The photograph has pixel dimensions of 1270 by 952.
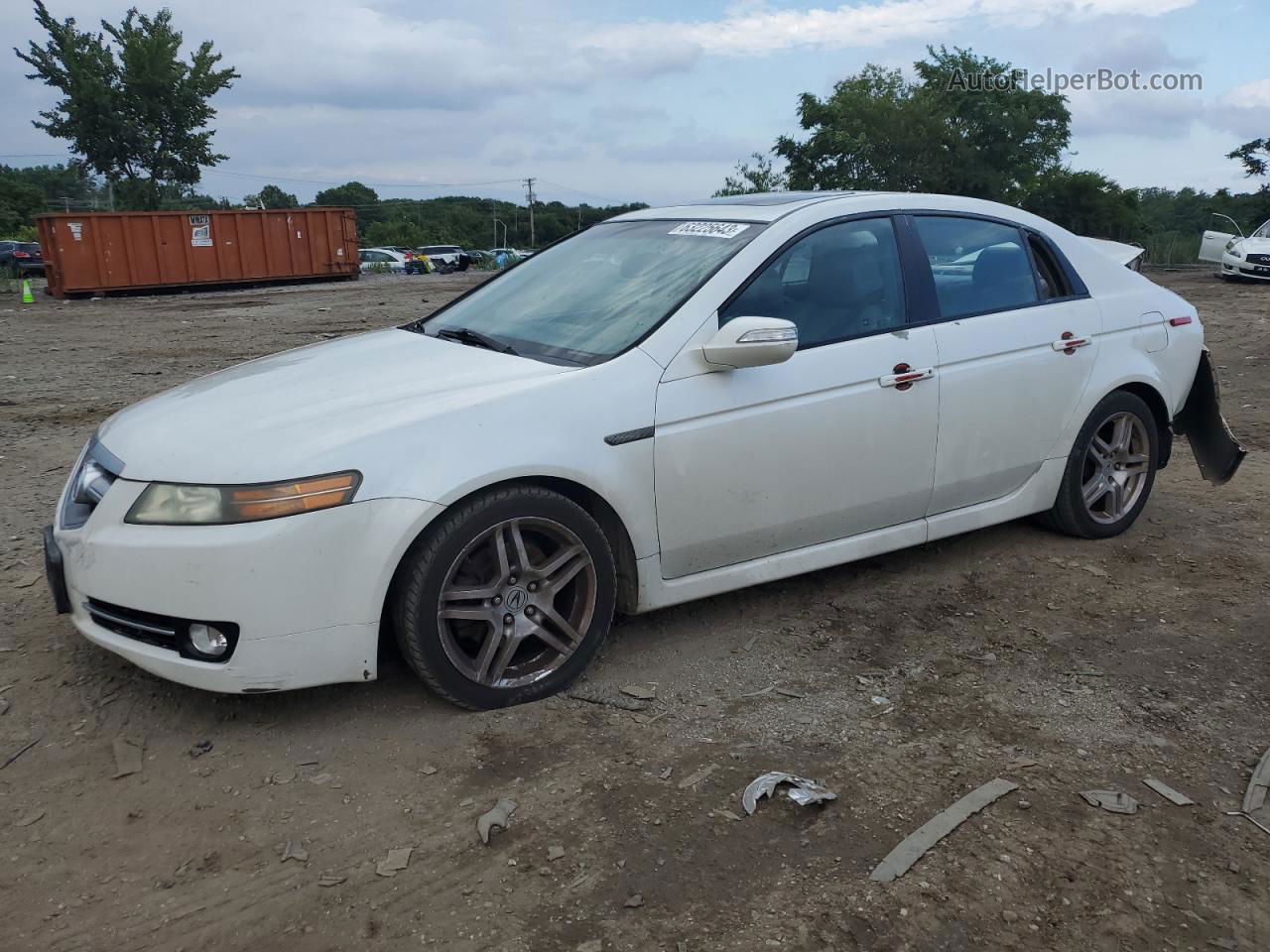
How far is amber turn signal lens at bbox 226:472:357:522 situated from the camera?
303 cm

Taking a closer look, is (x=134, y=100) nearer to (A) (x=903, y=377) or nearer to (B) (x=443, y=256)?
(B) (x=443, y=256)

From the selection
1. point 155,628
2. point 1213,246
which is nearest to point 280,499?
point 155,628

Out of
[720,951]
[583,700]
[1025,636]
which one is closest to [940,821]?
[720,951]

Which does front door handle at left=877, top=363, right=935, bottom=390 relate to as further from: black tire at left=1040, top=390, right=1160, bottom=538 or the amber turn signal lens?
the amber turn signal lens

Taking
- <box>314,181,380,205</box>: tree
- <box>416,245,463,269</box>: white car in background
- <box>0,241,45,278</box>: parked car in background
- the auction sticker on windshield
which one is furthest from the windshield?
<box>314,181,380,205</box>: tree

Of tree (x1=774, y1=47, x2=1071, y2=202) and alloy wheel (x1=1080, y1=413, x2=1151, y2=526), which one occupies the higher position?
tree (x1=774, y1=47, x2=1071, y2=202)

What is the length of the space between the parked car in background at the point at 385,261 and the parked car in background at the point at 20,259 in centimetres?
1016

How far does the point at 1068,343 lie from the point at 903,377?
105 centimetres

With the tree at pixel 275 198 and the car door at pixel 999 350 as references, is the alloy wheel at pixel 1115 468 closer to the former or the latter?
the car door at pixel 999 350

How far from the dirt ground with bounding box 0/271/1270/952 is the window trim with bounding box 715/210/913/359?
110cm

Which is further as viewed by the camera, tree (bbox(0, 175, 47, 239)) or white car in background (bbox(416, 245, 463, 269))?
tree (bbox(0, 175, 47, 239))

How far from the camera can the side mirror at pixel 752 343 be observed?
11.7 feet

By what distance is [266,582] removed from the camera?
9.93ft

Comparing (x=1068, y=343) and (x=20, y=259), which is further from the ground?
(x=20, y=259)
